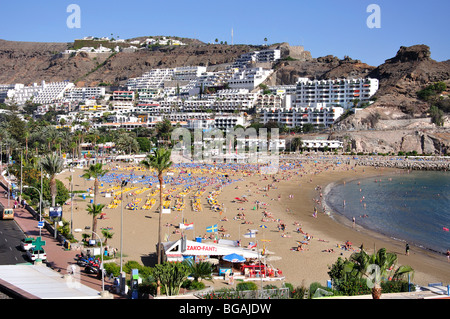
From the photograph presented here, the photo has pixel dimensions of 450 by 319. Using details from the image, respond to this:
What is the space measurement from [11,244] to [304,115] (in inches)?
3310

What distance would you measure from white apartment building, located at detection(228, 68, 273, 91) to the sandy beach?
7924 centimetres

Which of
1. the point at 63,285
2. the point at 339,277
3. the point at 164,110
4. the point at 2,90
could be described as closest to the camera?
the point at 63,285

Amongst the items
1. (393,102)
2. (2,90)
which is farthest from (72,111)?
(393,102)

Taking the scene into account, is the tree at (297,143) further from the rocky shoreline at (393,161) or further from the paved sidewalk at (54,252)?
the paved sidewalk at (54,252)

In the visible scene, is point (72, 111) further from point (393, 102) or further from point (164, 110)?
point (393, 102)

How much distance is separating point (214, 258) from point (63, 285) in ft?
24.8

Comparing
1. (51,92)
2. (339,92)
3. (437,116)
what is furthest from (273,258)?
(51,92)

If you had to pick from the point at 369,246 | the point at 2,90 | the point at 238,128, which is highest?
the point at 2,90

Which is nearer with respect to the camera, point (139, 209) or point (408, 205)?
point (139, 209)

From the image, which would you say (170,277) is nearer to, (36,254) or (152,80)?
(36,254)

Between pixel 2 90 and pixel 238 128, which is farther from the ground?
pixel 2 90

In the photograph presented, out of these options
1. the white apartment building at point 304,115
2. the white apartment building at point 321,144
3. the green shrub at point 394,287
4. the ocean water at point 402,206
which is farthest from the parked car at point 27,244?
the white apartment building at point 304,115

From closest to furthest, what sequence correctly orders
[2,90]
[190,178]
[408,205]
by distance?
[408,205]
[190,178]
[2,90]

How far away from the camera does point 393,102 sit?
102 meters
